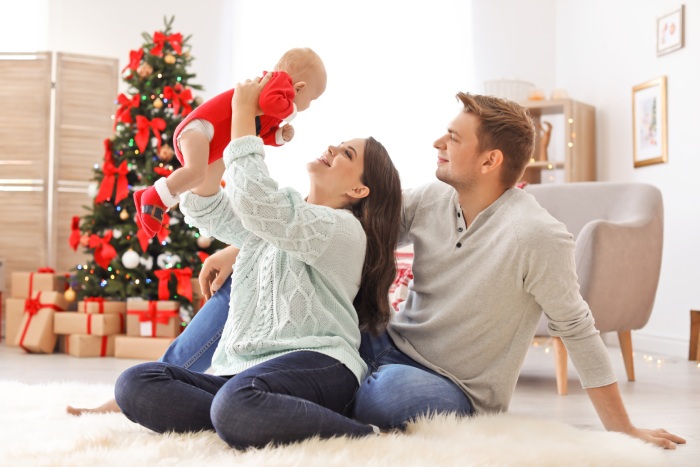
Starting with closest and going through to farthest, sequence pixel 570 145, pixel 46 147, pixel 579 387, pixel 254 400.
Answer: pixel 254 400 → pixel 579 387 → pixel 46 147 → pixel 570 145

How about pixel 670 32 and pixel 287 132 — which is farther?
pixel 670 32

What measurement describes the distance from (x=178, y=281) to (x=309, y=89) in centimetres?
255

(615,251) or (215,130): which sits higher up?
(215,130)

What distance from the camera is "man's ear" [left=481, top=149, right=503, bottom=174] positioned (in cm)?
204

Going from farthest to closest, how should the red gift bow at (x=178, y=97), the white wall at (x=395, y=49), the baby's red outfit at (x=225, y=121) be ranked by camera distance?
the white wall at (x=395, y=49)
the red gift bow at (x=178, y=97)
the baby's red outfit at (x=225, y=121)

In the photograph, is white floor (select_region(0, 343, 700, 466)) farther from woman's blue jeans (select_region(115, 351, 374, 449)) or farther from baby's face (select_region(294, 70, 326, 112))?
baby's face (select_region(294, 70, 326, 112))

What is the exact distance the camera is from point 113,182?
4598mm

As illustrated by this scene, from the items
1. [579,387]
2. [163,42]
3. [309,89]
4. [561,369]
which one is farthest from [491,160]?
[163,42]

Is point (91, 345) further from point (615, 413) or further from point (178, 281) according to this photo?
point (615, 413)

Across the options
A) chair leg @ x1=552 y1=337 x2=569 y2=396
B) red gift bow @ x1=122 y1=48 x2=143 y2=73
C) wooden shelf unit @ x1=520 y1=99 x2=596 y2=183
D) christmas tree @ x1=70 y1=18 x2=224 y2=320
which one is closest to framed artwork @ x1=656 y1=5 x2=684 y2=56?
wooden shelf unit @ x1=520 y1=99 x2=596 y2=183

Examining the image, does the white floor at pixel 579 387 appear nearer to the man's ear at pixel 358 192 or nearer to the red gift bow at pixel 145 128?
the man's ear at pixel 358 192

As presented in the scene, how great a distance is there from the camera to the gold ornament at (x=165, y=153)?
4.56m

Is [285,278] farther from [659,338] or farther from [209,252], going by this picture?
[659,338]

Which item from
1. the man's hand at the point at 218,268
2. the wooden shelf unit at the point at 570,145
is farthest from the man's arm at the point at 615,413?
the wooden shelf unit at the point at 570,145
